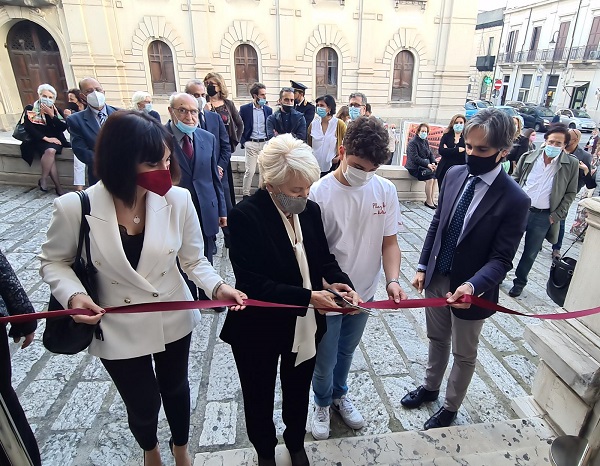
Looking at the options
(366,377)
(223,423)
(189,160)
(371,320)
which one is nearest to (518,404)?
(366,377)

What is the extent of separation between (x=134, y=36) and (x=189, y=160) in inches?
677

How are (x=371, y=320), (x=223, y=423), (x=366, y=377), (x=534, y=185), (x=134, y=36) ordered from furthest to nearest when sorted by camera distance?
(x=134, y=36) < (x=534, y=185) < (x=371, y=320) < (x=366, y=377) < (x=223, y=423)

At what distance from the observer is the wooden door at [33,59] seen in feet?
52.8

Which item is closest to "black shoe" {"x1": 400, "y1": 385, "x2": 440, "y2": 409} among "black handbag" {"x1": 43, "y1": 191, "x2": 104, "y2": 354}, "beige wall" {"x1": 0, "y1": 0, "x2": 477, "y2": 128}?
"black handbag" {"x1": 43, "y1": 191, "x2": 104, "y2": 354}

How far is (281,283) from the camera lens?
170 centimetres

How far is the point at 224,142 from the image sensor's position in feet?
14.2

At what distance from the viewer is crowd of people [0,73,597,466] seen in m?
1.55

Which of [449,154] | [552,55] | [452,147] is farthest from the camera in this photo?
[552,55]

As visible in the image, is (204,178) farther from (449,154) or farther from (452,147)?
(452,147)

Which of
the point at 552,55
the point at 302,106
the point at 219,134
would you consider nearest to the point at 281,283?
the point at 219,134

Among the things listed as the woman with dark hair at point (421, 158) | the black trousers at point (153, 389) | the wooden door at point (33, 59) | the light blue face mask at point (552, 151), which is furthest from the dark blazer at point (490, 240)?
the wooden door at point (33, 59)

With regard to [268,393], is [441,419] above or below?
below

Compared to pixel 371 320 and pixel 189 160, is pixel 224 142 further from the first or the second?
pixel 371 320

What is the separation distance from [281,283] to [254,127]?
540 cm
